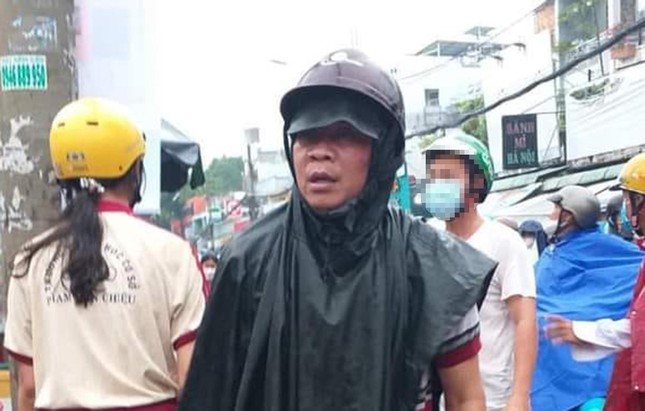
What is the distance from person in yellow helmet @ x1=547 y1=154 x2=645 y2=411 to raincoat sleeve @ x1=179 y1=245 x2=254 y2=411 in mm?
1947

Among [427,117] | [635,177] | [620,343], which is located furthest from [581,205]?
[427,117]

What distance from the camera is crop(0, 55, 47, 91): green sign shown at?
3029 millimetres

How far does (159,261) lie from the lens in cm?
247

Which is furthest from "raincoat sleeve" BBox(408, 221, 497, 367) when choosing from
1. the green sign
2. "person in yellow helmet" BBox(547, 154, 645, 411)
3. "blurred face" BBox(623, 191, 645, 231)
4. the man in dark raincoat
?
"blurred face" BBox(623, 191, 645, 231)

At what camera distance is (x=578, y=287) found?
16.8ft

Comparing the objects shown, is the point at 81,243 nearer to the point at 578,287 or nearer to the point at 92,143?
the point at 92,143

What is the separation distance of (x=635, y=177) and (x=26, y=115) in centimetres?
291

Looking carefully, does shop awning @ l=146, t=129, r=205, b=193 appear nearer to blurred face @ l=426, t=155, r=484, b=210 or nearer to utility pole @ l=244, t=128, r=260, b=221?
blurred face @ l=426, t=155, r=484, b=210

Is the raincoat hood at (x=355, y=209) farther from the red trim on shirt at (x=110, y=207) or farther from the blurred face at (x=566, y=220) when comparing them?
the blurred face at (x=566, y=220)

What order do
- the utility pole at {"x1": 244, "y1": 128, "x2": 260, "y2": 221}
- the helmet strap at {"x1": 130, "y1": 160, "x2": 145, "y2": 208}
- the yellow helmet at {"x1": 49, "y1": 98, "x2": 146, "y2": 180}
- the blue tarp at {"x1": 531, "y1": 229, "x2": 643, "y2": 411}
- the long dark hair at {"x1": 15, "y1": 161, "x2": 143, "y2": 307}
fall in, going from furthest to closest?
the utility pole at {"x1": 244, "y1": 128, "x2": 260, "y2": 221}, the blue tarp at {"x1": 531, "y1": 229, "x2": 643, "y2": 411}, the helmet strap at {"x1": 130, "y1": 160, "x2": 145, "y2": 208}, the yellow helmet at {"x1": 49, "y1": 98, "x2": 146, "y2": 180}, the long dark hair at {"x1": 15, "y1": 161, "x2": 143, "y2": 307}

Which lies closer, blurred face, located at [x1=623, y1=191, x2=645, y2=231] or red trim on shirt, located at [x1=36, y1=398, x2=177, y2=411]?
red trim on shirt, located at [x1=36, y1=398, x2=177, y2=411]

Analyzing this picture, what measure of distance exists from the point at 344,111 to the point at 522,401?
1.58 metres

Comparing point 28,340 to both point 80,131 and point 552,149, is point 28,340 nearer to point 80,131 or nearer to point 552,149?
point 80,131

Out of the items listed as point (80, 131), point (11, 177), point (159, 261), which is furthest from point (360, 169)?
point (11, 177)
